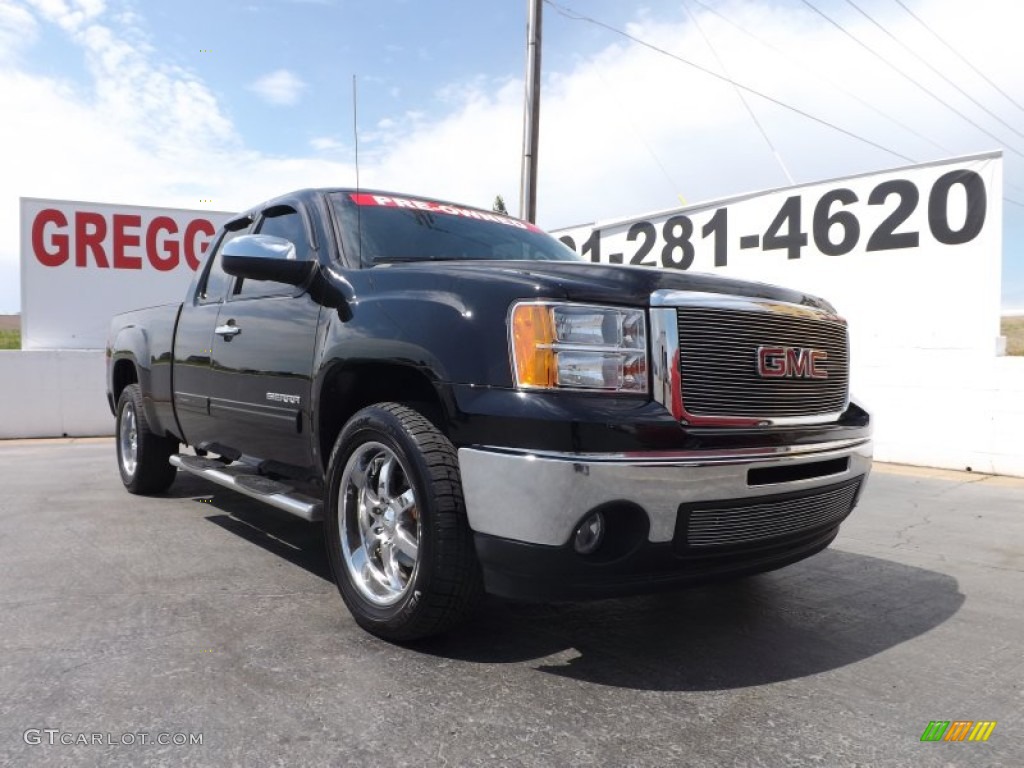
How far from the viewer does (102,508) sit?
18.5 feet

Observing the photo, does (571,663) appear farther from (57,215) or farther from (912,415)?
(57,215)

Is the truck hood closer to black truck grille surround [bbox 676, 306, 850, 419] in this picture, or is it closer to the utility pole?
black truck grille surround [bbox 676, 306, 850, 419]

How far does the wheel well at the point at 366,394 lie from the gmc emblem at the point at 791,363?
116cm

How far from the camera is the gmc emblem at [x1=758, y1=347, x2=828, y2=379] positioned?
9.38 feet

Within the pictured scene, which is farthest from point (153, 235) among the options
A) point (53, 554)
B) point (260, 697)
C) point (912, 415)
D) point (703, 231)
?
point (260, 697)

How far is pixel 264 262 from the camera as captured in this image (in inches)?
138

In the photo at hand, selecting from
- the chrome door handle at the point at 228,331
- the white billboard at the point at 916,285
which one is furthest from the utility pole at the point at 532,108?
the chrome door handle at the point at 228,331

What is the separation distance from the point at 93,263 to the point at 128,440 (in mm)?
7992

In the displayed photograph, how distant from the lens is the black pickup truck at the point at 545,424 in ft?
8.22

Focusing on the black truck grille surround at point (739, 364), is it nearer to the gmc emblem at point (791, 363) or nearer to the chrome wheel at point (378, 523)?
the gmc emblem at point (791, 363)

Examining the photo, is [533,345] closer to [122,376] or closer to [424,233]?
[424,233]

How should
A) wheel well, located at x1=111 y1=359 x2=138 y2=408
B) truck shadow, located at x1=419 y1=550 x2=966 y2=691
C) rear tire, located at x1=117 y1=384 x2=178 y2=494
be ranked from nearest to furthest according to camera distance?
truck shadow, located at x1=419 y1=550 x2=966 y2=691, rear tire, located at x1=117 y1=384 x2=178 y2=494, wheel well, located at x1=111 y1=359 x2=138 y2=408

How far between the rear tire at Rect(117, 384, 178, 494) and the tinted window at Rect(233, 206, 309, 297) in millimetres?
1867

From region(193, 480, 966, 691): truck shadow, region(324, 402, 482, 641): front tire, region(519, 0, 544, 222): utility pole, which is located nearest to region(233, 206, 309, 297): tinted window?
region(324, 402, 482, 641): front tire
